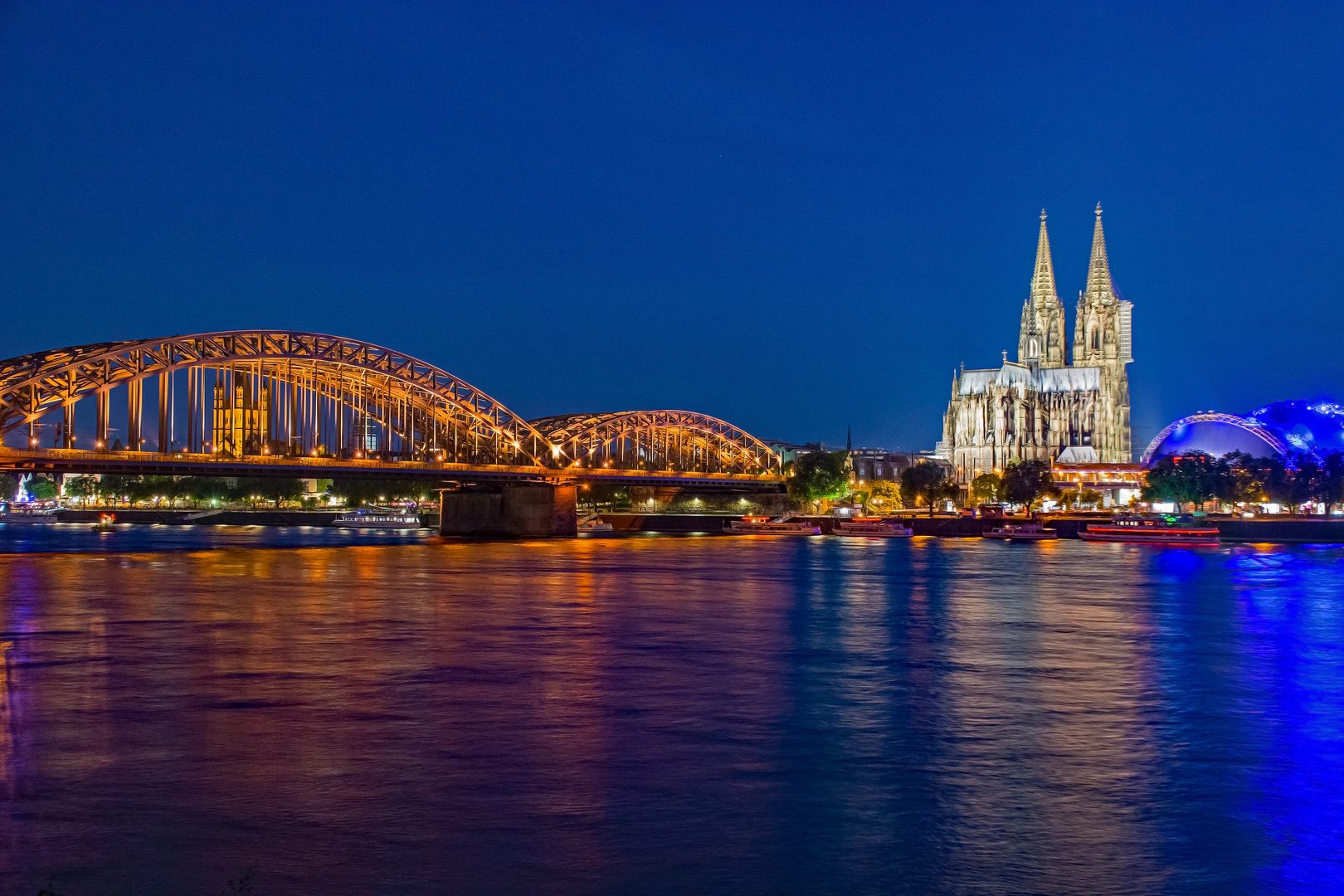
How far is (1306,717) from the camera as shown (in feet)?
69.6

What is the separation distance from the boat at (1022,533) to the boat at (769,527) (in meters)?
18.0

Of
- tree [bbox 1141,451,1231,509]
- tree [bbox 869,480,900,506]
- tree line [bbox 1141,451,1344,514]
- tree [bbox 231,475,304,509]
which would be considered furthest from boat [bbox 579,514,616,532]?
tree line [bbox 1141,451,1344,514]

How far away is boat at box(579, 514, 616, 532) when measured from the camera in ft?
481

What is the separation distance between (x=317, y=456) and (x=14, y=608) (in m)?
49.4

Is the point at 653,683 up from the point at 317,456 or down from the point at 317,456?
down

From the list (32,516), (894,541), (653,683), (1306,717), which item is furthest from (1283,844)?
(32,516)

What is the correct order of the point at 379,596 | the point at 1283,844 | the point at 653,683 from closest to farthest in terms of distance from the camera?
1. the point at 1283,844
2. the point at 653,683
3. the point at 379,596

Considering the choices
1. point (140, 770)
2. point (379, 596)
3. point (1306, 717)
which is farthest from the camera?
point (379, 596)

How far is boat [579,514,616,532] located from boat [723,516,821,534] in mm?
16028

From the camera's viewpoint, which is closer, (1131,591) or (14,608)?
(14,608)

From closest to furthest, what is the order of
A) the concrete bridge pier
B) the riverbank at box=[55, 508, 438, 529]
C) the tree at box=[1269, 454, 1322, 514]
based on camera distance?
the concrete bridge pier, the tree at box=[1269, 454, 1322, 514], the riverbank at box=[55, 508, 438, 529]

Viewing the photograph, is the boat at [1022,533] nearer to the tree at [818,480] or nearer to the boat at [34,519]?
the tree at [818,480]

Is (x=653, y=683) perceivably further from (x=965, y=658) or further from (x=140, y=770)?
(x=140, y=770)

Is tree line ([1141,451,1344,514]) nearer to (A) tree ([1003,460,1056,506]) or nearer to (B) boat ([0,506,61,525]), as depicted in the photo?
(A) tree ([1003,460,1056,506])
